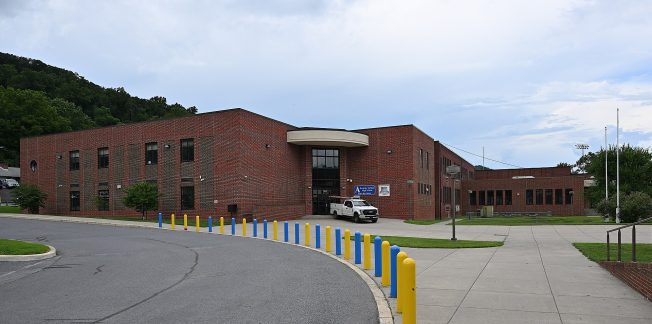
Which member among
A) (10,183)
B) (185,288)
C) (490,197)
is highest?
(10,183)

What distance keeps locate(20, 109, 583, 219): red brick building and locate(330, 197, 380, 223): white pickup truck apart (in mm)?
3597

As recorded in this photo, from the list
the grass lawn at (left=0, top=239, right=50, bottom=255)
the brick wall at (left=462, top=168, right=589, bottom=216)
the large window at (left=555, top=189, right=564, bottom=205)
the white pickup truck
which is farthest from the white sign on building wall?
the large window at (left=555, top=189, right=564, bottom=205)

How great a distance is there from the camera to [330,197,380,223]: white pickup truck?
36344mm

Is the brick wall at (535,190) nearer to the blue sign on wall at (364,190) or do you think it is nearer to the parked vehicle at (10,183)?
the blue sign on wall at (364,190)

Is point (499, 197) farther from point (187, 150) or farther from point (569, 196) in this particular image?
point (187, 150)

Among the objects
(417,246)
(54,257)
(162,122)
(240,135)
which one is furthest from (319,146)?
(54,257)

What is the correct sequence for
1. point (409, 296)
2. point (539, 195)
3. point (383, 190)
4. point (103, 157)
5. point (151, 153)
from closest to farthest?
1. point (409, 296)
2. point (151, 153)
3. point (103, 157)
4. point (383, 190)
5. point (539, 195)

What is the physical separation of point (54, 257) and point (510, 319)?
1320 cm

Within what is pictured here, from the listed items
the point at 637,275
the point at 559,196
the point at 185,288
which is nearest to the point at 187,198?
the point at 185,288

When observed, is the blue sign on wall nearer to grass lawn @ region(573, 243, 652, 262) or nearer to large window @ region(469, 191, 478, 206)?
grass lawn @ region(573, 243, 652, 262)

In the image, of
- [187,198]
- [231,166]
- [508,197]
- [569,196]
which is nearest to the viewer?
[231,166]

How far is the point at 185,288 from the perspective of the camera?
375 inches

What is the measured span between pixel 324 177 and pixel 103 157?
733 inches

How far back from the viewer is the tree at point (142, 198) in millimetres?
35750
